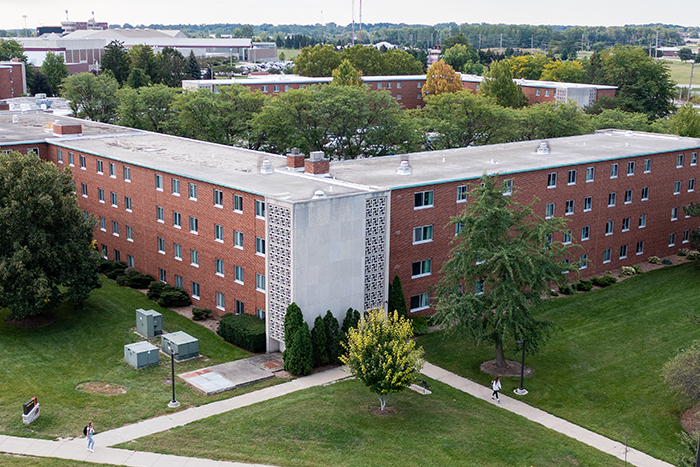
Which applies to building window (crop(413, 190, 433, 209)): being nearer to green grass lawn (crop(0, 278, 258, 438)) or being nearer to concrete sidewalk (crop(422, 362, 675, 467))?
concrete sidewalk (crop(422, 362, 675, 467))

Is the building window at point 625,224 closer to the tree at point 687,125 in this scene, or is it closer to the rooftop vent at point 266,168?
the rooftop vent at point 266,168

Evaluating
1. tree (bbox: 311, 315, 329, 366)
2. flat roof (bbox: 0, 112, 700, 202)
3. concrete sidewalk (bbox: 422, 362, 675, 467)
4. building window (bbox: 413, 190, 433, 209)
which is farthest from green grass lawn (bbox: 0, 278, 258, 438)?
building window (bbox: 413, 190, 433, 209)

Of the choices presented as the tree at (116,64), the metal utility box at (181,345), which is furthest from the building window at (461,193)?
the tree at (116,64)

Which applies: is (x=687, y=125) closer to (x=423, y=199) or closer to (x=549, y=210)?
(x=549, y=210)

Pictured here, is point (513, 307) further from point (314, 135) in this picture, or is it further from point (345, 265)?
point (314, 135)

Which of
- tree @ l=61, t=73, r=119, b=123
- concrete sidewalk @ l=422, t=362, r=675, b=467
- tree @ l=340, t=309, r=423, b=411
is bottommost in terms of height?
concrete sidewalk @ l=422, t=362, r=675, b=467
